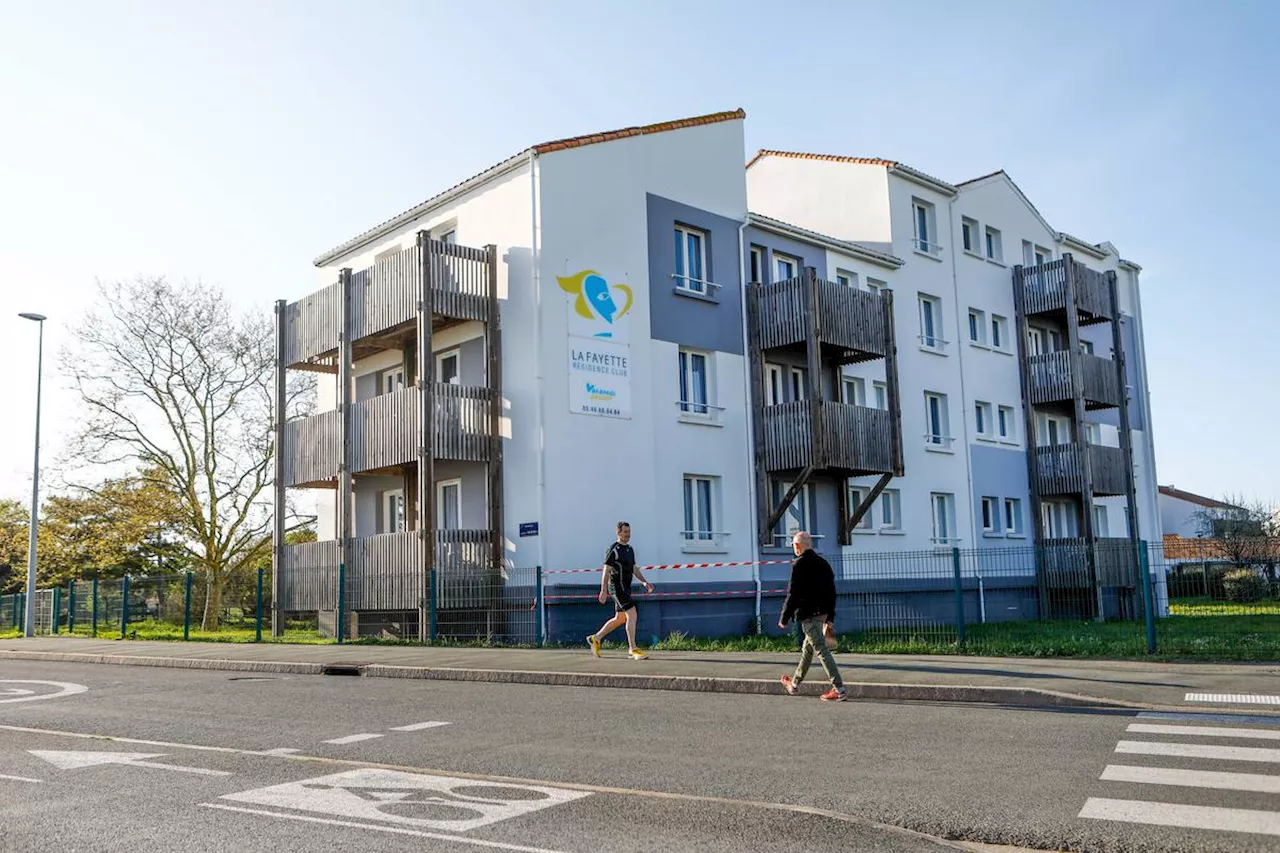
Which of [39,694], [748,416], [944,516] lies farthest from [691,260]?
[39,694]

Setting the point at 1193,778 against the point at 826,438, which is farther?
the point at 826,438

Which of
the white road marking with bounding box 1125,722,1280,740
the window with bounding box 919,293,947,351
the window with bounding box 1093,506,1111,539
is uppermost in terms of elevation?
the window with bounding box 919,293,947,351

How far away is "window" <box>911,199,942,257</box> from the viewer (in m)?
31.5

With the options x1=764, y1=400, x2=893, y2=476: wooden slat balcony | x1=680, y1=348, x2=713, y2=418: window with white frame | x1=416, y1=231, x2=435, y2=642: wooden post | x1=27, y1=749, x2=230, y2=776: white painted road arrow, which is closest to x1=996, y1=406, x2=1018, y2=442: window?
x1=764, y1=400, x2=893, y2=476: wooden slat balcony

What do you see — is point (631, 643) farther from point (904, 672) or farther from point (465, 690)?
point (904, 672)

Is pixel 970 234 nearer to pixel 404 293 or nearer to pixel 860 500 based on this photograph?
pixel 860 500

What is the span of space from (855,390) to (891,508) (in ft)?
10.4

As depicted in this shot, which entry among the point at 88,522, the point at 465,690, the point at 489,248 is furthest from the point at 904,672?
the point at 88,522

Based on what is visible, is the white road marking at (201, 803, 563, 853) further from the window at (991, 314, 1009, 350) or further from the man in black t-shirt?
the window at (991, 314, 1009, 350)

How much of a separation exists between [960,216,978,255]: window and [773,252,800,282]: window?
25.5ft

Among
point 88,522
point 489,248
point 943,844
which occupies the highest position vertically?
point 489,248

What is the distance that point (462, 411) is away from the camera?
73.1ft

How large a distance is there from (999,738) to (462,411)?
597 inches

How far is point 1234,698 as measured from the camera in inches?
423
